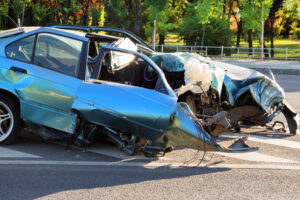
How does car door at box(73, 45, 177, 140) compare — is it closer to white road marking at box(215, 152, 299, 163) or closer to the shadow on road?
the shadow on road

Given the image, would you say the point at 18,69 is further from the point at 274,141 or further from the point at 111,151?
the point at 274,141

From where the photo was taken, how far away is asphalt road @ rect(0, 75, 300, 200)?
473cm

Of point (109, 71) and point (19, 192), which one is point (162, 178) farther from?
point (109, 71)

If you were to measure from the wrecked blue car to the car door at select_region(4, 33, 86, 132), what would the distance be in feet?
0.04

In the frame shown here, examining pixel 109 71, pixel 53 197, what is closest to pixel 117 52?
pixel 109 71

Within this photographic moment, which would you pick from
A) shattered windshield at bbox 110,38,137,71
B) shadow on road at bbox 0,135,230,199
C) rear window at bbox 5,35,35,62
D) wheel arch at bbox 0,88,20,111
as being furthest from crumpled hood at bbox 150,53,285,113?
wheel arch at bbox 0,88,20,111

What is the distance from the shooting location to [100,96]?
5.66m

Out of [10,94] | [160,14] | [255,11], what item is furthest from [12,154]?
[255,11]

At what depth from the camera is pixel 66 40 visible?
6184mm

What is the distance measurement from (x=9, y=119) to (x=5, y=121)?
2.3 inches

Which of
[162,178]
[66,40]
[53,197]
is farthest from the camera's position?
[66,40]

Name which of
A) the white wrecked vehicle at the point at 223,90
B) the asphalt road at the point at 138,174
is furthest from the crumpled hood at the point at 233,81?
the asphalt road at the point at 138,174

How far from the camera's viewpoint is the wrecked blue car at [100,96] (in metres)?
5.55

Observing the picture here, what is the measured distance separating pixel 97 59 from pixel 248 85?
2.70 metres
